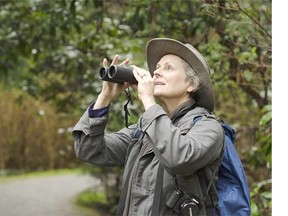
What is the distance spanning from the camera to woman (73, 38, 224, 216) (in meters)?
2.31

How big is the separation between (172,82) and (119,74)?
24 cm

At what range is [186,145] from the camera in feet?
7.48

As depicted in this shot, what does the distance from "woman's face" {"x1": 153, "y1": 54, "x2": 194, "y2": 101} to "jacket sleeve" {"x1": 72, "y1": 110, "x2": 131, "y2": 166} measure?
1.09 ft

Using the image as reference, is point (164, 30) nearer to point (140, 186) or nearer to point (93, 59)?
point (93, 59)

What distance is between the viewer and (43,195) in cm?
1037

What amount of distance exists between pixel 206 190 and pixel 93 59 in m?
4.38

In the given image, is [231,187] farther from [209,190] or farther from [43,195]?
[43,195]

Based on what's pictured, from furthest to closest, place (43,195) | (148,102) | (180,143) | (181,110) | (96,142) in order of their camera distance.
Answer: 1. (43,195)
2. (96,142)
3. (181,110)
4. (148,102)
5. (180,143)

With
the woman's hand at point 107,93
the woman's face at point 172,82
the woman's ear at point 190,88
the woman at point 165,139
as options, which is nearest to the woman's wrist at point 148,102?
the woman at point 165,139

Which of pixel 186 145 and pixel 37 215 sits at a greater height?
pixel 186 145

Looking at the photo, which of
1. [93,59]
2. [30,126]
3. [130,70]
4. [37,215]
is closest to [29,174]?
[30,126]

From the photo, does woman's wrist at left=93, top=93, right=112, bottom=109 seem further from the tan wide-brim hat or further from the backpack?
the backpack

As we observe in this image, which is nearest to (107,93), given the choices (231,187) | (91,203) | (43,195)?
(231,187)

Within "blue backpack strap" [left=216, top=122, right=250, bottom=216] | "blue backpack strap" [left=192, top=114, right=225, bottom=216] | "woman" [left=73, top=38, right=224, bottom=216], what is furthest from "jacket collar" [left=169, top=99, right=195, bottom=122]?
"blue backpack strap" [left=216, top=122, right=250, bottom=216]
